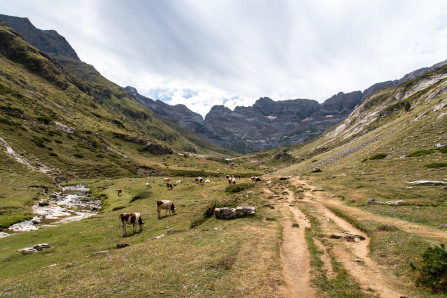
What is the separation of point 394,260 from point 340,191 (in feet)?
90.6

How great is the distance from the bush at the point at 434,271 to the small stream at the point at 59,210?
151ft

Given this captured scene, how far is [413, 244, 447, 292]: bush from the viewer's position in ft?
34.5

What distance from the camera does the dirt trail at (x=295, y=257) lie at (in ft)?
40.7

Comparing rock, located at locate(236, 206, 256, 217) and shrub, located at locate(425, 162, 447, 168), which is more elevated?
shrub, located at locate(425, 162, 447, 168)

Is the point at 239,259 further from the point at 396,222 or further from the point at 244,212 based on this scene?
the point at 396,222

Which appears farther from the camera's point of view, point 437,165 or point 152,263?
point 437,165

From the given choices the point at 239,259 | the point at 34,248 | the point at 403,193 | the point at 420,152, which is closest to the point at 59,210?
the point at 34,248

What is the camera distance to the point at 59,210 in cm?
4381

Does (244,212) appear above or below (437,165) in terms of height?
below

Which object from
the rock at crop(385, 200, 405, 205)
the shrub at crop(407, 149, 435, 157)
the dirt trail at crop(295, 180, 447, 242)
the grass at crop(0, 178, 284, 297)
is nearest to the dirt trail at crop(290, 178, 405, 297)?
the dirt trail at crop(295, 180, 447, 242)

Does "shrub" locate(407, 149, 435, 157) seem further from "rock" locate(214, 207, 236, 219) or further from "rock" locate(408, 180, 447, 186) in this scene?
"rock" locate(214, 207, 236, 219)

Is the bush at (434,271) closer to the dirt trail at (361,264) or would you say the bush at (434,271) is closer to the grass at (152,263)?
the dirt trail at (361,264)

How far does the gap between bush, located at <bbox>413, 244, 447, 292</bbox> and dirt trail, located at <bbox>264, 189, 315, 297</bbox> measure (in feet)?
19.7

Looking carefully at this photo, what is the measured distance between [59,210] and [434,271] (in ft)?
189
